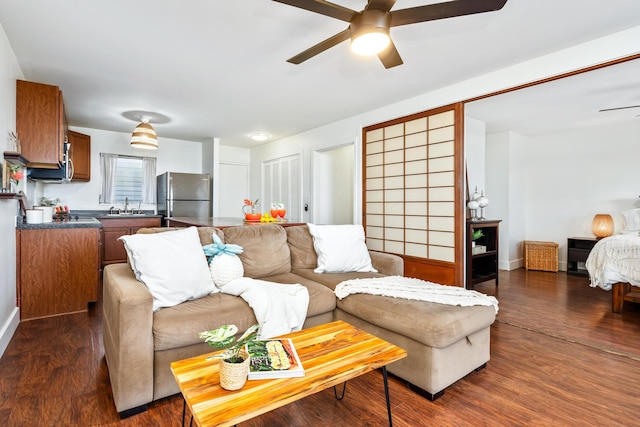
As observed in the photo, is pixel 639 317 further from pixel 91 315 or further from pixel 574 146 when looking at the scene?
pixel 91 315

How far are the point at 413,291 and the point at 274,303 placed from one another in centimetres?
92

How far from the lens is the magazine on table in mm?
1217

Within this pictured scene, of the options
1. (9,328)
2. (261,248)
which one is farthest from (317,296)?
(9,328)

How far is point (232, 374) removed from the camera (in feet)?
3.63

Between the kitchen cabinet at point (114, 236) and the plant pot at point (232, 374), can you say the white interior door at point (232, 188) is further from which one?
the plant pot at point (232, 374)

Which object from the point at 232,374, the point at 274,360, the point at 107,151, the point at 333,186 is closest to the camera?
the point at 232,374

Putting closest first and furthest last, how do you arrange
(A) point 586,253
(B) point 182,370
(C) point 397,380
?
(B) point 182,370 → (C) point 397,380 → (A) point 586,253

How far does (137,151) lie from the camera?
19.4 ft

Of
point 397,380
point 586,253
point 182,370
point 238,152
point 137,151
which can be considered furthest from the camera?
point 238,152

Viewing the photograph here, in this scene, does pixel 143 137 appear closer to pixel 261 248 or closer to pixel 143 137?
pixel 143 137

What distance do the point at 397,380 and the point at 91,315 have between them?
116 inches

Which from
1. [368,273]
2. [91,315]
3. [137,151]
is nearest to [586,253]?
[368,273]

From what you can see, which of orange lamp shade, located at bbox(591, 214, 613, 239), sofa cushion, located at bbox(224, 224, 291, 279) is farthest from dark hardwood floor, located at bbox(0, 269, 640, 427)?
orange lamp shade, located at bbox(591, 214, 613, 239)

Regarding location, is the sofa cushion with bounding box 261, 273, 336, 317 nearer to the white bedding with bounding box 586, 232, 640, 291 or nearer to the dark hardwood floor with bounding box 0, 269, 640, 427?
the dark hardwood floor with bounding box 0, 269, 640, 427
